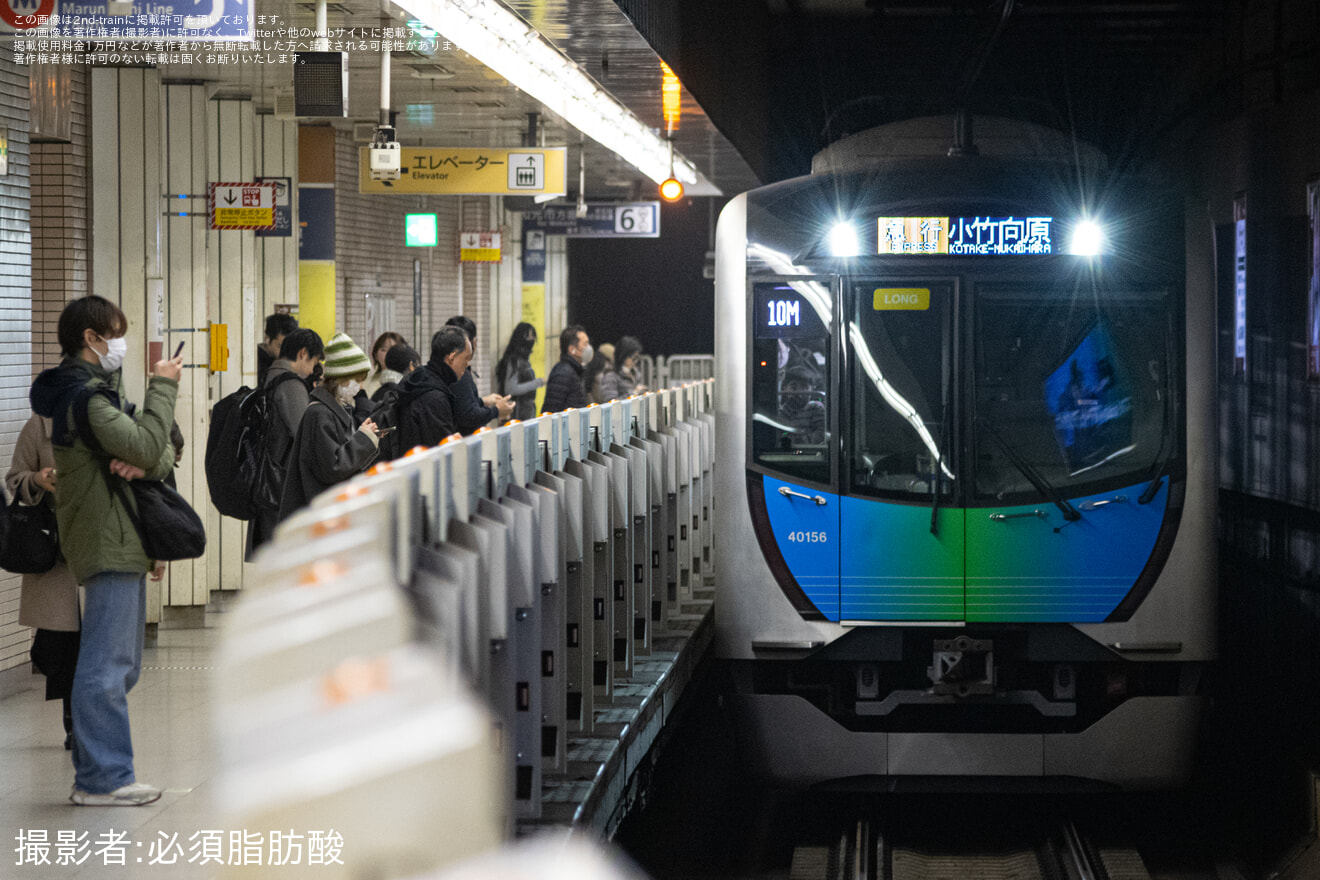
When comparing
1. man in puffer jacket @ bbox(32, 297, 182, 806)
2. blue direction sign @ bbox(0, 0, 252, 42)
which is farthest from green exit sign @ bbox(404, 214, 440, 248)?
man in puffer jacket @ bbox(32, 297, 182, 806)

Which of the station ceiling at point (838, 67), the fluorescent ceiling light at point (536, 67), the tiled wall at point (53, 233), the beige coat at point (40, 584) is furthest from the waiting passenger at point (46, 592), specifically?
the tiled wall at point (53, 233)

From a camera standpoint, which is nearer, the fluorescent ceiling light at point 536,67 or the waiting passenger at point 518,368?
the fluorescent ceiling light at point 536,67

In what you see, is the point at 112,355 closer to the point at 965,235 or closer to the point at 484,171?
the point at 965,235

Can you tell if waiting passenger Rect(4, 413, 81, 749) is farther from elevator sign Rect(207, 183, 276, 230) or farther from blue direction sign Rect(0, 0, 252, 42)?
elevator sign Rect(207, 183, 276, 230)

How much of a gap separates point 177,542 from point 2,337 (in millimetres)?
2643

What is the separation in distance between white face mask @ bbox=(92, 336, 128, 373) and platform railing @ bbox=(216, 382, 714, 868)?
1.73 meters

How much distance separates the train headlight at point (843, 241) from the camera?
275 inches

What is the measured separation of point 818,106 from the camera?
1559 centimetres

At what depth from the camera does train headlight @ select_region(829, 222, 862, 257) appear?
6.99 metres

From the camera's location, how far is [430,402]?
23.9ft

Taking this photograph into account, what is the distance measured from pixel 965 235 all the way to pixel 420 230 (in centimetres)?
1142

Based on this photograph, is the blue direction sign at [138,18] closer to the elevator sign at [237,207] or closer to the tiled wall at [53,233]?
the tiled wall at [53,233]

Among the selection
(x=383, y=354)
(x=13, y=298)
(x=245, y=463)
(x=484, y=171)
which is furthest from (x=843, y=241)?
(x=484, y=171)

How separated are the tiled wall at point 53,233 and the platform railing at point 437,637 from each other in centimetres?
466
